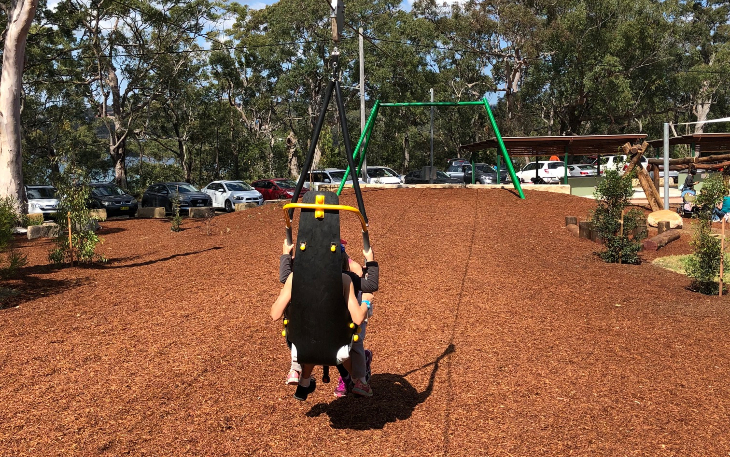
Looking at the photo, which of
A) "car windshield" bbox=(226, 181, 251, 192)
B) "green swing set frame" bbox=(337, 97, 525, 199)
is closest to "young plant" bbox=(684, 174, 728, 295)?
"green swing set frame" bbox=(337, 97, 525, 199)

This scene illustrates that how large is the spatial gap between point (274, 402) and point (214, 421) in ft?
1.94

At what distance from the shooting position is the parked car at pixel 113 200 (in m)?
26.7

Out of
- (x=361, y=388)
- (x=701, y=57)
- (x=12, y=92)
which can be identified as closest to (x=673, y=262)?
(x=361, y=388)

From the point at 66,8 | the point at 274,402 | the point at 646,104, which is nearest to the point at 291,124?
the point at 66,8

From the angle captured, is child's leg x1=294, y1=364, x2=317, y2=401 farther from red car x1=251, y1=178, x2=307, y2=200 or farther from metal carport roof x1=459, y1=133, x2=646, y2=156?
red car x1=251, y1=178, x2=307, y2=200

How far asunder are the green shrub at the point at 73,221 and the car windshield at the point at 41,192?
15010mm

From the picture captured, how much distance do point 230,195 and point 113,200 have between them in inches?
214

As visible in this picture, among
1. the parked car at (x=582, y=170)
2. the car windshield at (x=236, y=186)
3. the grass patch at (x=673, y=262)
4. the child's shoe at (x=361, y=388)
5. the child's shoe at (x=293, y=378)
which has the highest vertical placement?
the parked car at (x=582, y=170)

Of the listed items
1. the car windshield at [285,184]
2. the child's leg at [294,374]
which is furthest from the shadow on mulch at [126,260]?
the car windshield at [285,184]

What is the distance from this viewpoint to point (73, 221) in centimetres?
1248

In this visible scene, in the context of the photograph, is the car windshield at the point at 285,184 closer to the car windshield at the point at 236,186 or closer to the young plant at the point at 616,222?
the car windshield at the point at 236,186

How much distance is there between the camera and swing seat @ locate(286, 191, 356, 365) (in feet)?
14.2

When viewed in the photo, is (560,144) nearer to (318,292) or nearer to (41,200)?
(41,200)

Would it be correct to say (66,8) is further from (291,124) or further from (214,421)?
(214,421)
